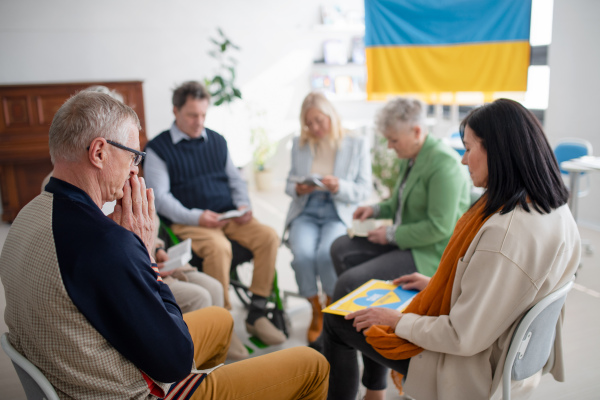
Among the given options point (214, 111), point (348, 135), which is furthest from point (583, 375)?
point (214, 111)

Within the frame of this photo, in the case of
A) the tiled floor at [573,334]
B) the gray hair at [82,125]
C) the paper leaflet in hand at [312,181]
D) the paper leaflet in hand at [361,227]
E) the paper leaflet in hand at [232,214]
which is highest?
the gray hair at [82,125]

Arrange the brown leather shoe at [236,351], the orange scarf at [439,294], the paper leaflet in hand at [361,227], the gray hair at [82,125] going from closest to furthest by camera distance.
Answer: the gray hair at [82,125] → the orange scarf at [439,294] → the brown leather shoe at [236,351] → the paper leaflet in hand at [361,227]

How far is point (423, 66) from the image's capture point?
3.73m

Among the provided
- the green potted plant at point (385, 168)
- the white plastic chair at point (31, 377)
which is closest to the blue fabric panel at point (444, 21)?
the green potted plant at point (385, 168)

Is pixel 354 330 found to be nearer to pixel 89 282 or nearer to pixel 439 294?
pixel 439 294

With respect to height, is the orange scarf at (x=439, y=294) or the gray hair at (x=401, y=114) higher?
the gray hair at (x=401, y=114)

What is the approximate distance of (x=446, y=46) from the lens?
3.58 m

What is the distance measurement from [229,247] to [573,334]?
6.46ft

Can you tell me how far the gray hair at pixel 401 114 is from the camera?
2379 mm

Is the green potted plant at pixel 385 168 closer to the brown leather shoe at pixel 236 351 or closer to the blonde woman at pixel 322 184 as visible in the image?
the blonde woman at pixel 322 184

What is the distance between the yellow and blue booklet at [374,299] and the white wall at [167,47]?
15.8 ft

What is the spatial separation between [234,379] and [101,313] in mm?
463

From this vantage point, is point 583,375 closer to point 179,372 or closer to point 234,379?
point 234,379

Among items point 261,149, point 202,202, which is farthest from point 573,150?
point 261,149
